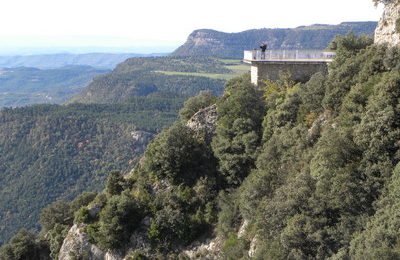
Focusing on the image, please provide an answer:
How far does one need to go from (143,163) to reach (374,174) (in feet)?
57.9

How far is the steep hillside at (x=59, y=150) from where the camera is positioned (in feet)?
373

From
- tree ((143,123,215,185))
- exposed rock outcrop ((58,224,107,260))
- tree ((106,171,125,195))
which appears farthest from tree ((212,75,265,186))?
exposed rock outcrop ((58,224,107,260))

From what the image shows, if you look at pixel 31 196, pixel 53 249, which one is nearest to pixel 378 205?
pixel 53 249

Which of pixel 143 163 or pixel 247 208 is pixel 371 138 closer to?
pixel 247 208

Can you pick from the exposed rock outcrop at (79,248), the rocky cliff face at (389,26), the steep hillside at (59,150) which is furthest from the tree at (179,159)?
the steep hillside at (59,150)

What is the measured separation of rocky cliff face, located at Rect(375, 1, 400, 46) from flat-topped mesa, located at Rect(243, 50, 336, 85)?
18.3 feet

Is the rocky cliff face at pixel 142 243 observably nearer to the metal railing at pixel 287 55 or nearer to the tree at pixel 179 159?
the tree at pixel 179 159

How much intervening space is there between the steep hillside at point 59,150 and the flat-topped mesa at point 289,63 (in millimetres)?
86082

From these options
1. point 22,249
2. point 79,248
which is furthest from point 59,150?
point 79,248

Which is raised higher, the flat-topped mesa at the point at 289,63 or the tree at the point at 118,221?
the flat-topped mesa at the point at 289,63

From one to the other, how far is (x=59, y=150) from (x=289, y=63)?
11670 centimetres

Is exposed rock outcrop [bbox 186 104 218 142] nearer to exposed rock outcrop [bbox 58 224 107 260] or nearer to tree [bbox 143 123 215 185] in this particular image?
tree [bbox 143 123 215 185]

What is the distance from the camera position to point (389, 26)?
2286 cm

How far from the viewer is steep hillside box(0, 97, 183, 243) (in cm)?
11375
